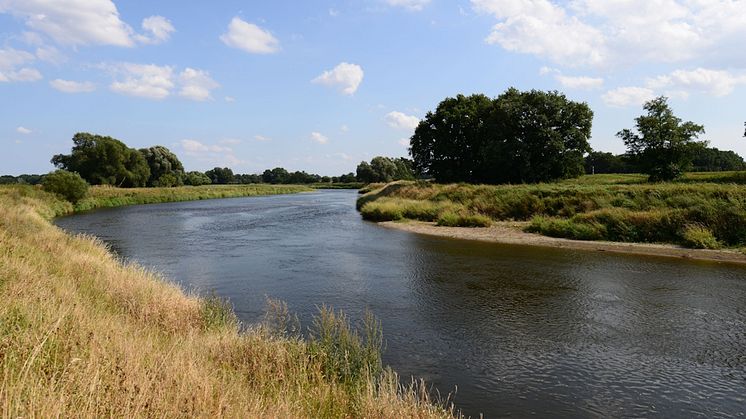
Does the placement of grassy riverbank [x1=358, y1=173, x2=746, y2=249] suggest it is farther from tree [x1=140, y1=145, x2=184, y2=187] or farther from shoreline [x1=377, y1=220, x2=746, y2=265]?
tree [x1=140, y1=145, x2=184, y2=187]

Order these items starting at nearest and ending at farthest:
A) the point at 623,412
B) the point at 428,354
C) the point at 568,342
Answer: the point at 623,412
the point at 428,354
the point at 568,342

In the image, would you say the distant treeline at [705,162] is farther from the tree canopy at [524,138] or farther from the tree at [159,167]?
the tree at [159,167]

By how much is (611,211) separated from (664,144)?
22.1m

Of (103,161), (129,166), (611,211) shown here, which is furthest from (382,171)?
(611,211)

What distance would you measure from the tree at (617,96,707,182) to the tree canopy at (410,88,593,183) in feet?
16.6

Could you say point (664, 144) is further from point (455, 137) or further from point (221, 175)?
point (221, 175)

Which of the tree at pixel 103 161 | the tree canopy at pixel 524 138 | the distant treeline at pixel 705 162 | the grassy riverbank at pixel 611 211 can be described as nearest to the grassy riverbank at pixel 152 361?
the grassy riverbank at pixel 611 211

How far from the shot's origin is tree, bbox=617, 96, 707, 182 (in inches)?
1764

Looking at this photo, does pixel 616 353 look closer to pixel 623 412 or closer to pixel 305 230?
pixel 623 412

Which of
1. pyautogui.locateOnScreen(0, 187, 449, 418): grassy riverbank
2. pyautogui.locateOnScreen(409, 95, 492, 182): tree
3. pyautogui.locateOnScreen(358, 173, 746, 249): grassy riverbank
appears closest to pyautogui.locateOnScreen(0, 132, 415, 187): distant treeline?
pyautogui.locateOnScreen(409, 95, 492, 182): tree

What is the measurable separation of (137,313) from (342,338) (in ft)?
13.8

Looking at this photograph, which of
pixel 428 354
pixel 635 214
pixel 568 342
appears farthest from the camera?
pixel 635 214

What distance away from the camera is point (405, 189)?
51.5 meters

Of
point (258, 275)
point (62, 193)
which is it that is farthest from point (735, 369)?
point (62, 193)
